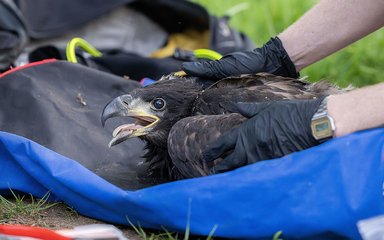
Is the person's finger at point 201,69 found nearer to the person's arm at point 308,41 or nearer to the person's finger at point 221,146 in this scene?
the person's arm at point 308,41

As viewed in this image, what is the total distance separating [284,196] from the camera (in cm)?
319

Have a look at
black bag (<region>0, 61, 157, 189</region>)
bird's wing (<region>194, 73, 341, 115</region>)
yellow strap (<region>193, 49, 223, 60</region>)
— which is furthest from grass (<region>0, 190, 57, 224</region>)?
yellow strap (<region>193, 49, 223, 60</region>)

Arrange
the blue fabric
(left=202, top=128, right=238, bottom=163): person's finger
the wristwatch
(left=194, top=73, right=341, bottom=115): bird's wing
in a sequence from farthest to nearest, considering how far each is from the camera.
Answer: (left=194, top=73, right=341, bottom=115): bird's wing
(left=202, top=128, right=238, bottom=163): person's finger
the wristwatch
the blue fabric

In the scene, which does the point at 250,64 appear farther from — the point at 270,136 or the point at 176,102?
the point at 270,136

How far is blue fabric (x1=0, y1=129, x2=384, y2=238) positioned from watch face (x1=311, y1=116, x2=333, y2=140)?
7 centimetres

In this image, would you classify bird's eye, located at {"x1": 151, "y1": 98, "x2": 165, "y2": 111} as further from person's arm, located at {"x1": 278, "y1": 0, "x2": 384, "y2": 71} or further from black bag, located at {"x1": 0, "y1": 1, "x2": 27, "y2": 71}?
black bag, located at {"x1": 0, "y1": 1, "x2": 27, "y2": 71}

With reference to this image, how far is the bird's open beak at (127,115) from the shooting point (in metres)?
3.95

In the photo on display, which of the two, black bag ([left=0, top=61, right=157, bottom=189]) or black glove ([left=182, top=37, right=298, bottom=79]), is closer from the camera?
black bag ([left=0, top=61, right=157, bottom=189])

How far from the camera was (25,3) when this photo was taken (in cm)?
579

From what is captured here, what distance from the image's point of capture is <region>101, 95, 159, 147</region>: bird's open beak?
3.95 meters

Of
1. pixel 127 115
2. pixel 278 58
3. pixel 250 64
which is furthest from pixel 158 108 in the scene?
pixel 278 58

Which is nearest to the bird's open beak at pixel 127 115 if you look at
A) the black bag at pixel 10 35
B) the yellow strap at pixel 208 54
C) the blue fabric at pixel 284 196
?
the blue fabric at pixel 284 196

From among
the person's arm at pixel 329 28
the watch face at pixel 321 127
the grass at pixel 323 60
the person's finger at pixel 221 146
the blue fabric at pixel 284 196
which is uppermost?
the person's arm at pixel 329 28

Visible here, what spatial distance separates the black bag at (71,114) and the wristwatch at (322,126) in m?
0.97
